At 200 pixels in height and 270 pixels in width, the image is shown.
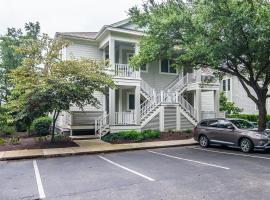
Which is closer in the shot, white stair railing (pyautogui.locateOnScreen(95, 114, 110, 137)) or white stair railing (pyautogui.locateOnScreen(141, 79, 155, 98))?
white stair railing (pyautogui.locateOnScreen(95, 114, 110, 137))

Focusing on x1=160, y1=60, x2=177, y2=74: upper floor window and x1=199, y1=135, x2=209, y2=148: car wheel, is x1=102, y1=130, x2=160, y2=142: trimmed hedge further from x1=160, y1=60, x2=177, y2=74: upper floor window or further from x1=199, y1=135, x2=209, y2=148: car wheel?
x1=160, y1=60, x2=177, y2=74: upper floor window

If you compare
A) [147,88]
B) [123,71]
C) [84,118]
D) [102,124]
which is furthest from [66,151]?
[147,88]

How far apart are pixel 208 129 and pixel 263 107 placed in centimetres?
340

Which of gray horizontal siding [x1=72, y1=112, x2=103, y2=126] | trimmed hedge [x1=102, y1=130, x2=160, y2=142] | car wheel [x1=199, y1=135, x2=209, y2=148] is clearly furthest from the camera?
gray horizontal siding [x1=72, y1=112, x2=103, y2=126]

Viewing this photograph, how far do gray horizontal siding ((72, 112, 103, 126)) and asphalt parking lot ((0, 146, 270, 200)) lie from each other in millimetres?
6967

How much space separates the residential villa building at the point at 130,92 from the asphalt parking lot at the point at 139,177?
625cm

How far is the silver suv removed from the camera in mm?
11398

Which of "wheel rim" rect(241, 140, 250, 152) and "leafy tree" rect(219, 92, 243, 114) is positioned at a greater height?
"leafy tree" rect(219, 92, 243, 114)

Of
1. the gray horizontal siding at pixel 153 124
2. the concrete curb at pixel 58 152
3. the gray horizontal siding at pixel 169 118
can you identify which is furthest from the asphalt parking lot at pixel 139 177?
the gray horizontal siding at pixel 169 118

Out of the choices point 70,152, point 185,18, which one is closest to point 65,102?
point 70,152

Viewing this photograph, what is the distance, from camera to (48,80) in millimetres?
12633

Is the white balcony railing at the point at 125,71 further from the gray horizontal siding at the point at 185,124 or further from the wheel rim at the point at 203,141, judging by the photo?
the wheel rim at the point at 203,141

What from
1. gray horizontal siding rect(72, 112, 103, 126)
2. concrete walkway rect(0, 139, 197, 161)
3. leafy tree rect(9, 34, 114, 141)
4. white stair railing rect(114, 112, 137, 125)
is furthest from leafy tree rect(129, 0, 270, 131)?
gray horizontal siding rect(72, 112, 103, 126)

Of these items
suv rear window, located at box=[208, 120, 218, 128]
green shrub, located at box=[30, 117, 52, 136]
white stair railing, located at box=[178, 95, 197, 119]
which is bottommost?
green shrub, located at box=[30, 117, 52, 136]
